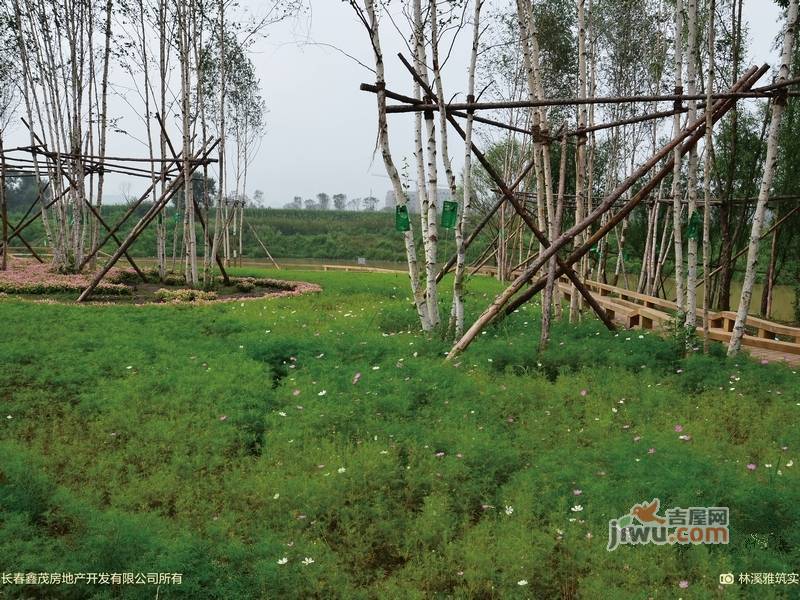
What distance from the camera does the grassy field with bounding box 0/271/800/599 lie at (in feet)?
11.6

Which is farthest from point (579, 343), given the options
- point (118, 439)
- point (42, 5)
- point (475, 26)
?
point (42, 5)

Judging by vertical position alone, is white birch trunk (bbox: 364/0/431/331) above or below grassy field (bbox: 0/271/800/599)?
above

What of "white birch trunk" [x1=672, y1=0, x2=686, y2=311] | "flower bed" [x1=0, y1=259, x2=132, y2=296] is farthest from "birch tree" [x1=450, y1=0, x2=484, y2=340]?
"flower bed" [x1=0, y1=259, x2=132, y2=296]

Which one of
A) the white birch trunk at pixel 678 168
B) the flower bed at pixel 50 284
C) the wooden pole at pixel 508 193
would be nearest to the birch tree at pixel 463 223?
the wooden pole at pixel 508 193

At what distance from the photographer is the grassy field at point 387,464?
354 cm

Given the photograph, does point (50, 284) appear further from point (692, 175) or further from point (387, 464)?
point (692, 175)

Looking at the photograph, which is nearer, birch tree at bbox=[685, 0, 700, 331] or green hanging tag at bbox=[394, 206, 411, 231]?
birch tree at bbox=[685, 0, 700, 331]

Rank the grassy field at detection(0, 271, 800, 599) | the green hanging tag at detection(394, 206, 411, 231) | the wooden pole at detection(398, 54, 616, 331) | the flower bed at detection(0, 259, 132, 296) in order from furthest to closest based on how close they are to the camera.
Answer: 1. the flower bed at detection(0, 259, 132, 296)
2. the green hanging tag at detection(394, 206, 411, 231)
3. the wooden pole at detection(398, 54, 616, 331)
4. the grassy field at detection(0, 271, 800, 599)

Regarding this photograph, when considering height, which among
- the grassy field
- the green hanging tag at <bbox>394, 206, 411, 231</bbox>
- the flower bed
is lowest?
the grassy field

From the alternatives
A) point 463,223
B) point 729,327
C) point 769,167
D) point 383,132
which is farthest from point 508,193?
point 729,327

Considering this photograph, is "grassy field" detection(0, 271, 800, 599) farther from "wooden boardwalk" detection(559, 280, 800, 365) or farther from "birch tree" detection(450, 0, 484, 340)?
"wooden boardwalk" detection(559, 280, 800, 365)

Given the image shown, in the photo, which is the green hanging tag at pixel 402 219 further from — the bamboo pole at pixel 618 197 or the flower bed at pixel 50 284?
the flower bed at pixel 50 284

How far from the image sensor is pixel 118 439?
542 cm

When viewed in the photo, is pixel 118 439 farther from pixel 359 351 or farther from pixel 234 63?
pixel 234 63
